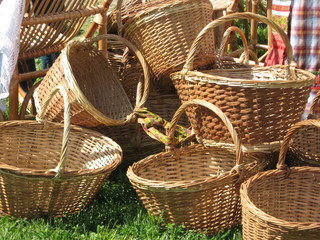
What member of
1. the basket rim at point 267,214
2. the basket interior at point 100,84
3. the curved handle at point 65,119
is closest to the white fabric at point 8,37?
the curved handle at point 65,119

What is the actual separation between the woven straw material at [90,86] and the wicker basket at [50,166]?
8 centimetres

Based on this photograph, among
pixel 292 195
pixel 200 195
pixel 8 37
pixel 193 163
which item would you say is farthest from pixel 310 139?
pixel 8 37

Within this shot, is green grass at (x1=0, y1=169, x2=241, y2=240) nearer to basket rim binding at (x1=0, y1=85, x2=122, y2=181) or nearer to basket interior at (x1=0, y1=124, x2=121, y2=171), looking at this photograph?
basket rim binding at (x1=0, y1=85, x2=122, y2=181)

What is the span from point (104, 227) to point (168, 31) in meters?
1.00

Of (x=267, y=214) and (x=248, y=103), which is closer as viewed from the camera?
(x=267, y=214)

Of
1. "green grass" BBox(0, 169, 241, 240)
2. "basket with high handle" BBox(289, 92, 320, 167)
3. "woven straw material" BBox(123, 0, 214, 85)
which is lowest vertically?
"green grass" BBox(0, 169, 241, 240)

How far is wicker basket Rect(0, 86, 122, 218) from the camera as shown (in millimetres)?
2191

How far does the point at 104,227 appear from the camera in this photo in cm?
228

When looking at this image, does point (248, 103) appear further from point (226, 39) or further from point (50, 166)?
point (50, 166)

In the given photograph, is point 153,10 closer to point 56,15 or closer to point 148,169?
point 56,15

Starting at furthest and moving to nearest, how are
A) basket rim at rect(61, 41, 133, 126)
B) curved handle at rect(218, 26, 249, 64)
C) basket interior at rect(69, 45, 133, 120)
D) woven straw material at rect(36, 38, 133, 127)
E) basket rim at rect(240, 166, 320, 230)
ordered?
curved handle at rect(218, 26, 249, 64), basket interior at rect(69, 45, 133, 120), woven straw material at rect(36, 38, 133, 127), basket rim at rect(61, 41, 133, 126), basket rim at rect(240, 166, 320, 230)

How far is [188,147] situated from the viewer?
252 centimetres

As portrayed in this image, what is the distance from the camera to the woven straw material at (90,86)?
265 centimetres

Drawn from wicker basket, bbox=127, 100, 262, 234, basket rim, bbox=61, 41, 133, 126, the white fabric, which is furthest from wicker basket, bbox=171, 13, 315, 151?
the white fabric
